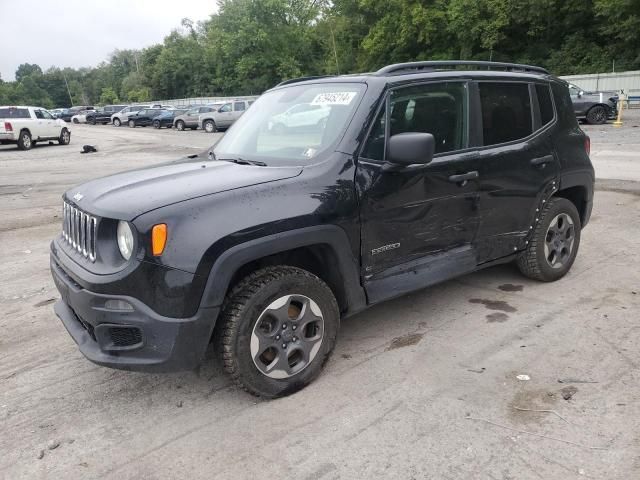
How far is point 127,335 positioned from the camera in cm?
283

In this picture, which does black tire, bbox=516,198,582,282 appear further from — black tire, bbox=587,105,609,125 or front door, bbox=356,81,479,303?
black tire, bbox=587,105,609,125

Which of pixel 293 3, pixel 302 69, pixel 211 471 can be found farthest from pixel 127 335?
pixel 293 3

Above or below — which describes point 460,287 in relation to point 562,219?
below

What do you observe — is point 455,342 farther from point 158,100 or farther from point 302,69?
point 158,100

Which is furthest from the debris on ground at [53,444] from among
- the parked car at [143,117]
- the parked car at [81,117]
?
the parked car at [81,117]

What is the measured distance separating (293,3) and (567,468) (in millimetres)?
74186

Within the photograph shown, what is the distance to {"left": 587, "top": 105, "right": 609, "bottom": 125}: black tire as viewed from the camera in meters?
20.8

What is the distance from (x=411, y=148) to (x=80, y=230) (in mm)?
2009

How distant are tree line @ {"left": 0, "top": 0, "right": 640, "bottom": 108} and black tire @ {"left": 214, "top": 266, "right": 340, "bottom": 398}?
39.7 meters

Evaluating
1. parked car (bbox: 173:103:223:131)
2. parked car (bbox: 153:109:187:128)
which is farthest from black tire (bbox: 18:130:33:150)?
parked car (bbox: 153:109:187:128)

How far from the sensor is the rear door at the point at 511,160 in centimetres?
406

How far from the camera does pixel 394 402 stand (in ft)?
10.1

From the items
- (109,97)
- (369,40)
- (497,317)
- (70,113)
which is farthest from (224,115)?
(109,97)

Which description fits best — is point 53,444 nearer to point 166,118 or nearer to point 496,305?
point 496,305
